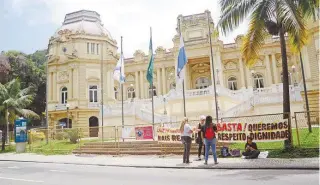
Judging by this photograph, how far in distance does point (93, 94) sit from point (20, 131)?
53.8ft

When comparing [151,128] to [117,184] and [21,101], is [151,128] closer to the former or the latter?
[117,184]

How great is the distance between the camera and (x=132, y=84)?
1742 inches

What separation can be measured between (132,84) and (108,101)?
5.57m

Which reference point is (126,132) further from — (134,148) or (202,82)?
(202,82)

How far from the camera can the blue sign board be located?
2417 cm

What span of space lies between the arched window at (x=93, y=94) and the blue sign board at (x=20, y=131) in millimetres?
15683

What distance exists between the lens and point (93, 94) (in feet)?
132

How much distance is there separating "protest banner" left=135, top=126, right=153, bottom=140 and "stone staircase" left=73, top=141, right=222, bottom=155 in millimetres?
344

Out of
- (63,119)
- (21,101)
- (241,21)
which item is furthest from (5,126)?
(241,21)

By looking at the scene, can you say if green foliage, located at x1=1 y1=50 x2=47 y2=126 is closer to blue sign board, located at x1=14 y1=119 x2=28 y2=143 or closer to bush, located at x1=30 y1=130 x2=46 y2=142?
bush, located at x1=30 y1=130 x2=46 y2=142

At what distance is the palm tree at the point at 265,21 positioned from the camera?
40.7 ft

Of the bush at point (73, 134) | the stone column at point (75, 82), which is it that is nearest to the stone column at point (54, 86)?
the stone column at point (75, 82)

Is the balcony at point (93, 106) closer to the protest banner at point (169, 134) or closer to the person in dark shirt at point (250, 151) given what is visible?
the protest banner at point (169, 134)

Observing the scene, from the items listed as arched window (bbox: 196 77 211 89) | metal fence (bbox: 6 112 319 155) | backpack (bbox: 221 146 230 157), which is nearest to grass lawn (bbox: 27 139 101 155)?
metal fence (bbox: 6 112 319 155)
